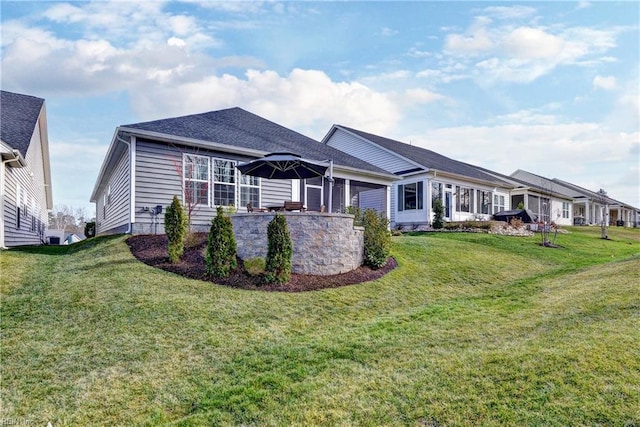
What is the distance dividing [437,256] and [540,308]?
15.3 feet

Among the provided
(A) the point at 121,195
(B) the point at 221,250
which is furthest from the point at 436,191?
(B) the point at 221,250

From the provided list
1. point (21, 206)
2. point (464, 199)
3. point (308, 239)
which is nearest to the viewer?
point (308, 239)

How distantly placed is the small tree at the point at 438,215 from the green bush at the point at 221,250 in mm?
14330

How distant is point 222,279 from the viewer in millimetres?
7840

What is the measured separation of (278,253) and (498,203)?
21.8 meters

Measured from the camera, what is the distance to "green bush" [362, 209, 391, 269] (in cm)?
972

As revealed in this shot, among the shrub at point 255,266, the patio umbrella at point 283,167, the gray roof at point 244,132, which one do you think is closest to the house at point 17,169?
the gray roof at point 244,132

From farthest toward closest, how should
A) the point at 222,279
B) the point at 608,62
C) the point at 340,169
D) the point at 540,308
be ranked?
the point at 340,169 < the point at 608,62 < the point at 222,279 < the point at 540,308

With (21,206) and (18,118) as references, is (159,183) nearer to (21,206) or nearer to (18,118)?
(21,206)

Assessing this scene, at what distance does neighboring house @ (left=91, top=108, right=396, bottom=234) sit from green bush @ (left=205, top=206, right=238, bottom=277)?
4127 millimetres

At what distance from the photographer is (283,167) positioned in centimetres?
1021

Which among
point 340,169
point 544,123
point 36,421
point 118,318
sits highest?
point 544,123

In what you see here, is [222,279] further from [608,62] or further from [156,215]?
[608,62]

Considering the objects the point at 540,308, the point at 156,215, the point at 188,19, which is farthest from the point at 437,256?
the point at 188,19
